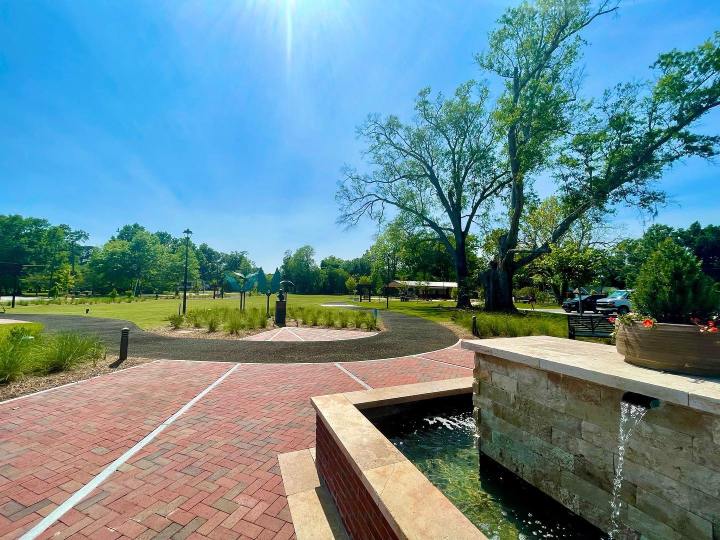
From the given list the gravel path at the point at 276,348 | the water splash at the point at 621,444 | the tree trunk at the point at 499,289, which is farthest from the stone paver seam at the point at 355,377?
the tree trunk at the point at 499,289

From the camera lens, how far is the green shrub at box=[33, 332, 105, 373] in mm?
7660

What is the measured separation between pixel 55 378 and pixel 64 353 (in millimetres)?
910

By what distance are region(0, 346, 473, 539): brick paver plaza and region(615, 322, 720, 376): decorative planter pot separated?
3661 millimetres

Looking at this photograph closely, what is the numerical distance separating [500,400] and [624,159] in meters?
23.7

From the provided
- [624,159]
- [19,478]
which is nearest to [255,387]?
[19,478]

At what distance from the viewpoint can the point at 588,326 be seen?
40.5 ft

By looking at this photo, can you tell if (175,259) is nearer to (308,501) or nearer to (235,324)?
(235,324)

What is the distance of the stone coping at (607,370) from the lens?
2230 mm

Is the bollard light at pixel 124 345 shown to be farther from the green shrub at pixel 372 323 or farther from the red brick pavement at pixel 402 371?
the green shrub at pixel 372 323

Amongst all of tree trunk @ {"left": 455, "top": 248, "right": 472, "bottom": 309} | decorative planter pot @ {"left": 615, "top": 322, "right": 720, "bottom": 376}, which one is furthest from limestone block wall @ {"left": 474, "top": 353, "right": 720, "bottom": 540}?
tree trunk @ {"left": 455, "top": 248, "right": 472, "bottom": 309}

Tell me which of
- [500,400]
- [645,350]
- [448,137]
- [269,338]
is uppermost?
[448,137]

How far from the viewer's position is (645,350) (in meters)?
3.00

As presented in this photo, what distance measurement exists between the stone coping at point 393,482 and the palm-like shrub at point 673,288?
9.89 feet

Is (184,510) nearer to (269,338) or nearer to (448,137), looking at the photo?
(269,338)
